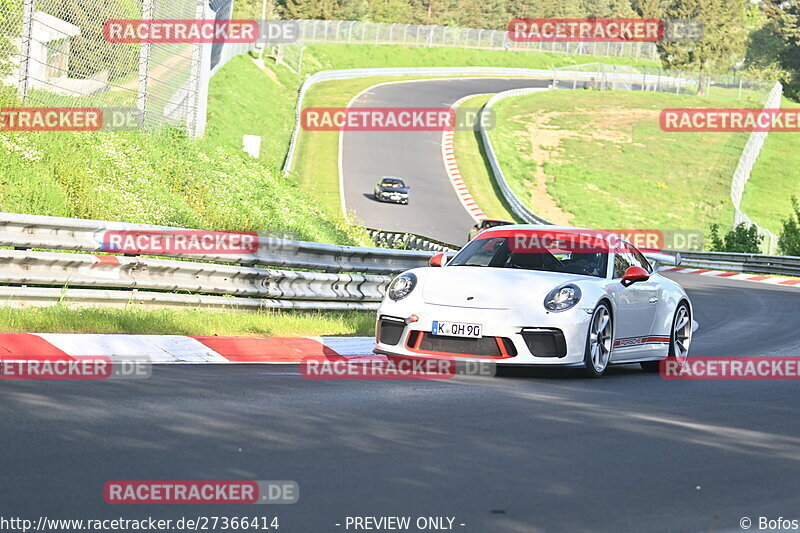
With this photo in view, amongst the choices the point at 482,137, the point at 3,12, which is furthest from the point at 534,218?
the point at 3,12

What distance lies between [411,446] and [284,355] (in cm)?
489

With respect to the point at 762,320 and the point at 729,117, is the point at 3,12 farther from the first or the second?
the point at 729,117

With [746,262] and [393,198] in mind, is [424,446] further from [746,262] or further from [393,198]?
[393,198]

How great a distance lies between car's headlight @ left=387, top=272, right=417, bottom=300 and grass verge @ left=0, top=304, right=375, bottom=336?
195 cm

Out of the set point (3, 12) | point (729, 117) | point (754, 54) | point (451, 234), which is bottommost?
point (451, 234)

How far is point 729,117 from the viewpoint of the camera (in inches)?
3182

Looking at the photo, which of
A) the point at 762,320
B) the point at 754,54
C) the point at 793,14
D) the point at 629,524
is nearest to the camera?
the point at 629,524

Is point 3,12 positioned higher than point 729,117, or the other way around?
point 729,117

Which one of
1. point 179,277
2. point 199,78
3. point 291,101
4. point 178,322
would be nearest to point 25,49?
point 179,277

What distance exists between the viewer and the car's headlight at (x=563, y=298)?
982 cm

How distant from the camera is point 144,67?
18.2m

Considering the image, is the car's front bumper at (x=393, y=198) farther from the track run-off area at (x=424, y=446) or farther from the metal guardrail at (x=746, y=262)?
the track run-off area at (x=424, y=446)

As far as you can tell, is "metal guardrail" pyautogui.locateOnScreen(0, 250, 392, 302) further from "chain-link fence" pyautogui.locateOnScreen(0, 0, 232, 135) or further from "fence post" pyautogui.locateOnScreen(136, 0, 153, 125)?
→ "fence post" pyautogui.locateOnScreen(136, 0, 153, 125)

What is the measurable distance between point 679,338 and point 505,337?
3.29 m
